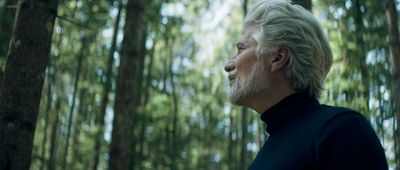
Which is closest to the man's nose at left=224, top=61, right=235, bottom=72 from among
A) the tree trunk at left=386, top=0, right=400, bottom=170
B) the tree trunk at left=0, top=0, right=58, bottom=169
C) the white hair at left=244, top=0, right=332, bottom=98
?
the white hair at left=244, top=0, right=332, bottom=98

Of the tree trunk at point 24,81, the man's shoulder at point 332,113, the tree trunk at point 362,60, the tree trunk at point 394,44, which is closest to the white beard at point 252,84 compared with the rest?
the man's shoulder at point 332,113

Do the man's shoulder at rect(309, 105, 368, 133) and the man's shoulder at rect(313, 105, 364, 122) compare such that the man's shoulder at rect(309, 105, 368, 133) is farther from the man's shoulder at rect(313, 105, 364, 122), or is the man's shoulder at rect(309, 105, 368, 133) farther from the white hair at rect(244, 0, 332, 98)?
the white hair at rect(244, 0, 332, 98)

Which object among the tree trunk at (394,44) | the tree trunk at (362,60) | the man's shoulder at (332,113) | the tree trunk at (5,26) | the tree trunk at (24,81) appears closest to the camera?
the man's shoulder at (332,113)

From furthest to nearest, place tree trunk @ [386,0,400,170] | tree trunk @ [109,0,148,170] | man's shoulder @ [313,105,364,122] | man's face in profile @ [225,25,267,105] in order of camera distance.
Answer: tree trunk @ [386,0,400,170] → tree trunk @ [109,0,148,170] → man's face in profile @ [225,25,267,105] → man's shoulder @ [313,105,364,122]

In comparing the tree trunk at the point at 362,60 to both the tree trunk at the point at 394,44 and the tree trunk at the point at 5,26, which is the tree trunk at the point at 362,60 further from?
the tree trunk at the point at 5,26

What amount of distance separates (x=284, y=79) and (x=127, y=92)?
6.95 meters

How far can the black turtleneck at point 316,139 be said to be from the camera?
5.08 ft

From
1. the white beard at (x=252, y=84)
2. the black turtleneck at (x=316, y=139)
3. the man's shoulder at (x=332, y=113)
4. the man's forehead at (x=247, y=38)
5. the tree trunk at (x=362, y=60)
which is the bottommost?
the black turtleneck at (x=316, y=139)

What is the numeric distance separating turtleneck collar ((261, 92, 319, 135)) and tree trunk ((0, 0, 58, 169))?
2511 millimetres

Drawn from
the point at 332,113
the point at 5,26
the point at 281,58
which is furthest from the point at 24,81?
the point at 5,26

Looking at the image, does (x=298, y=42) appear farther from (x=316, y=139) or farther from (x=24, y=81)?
(x=24, y=81)

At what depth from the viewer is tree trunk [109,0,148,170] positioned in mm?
8391

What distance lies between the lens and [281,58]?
201cm

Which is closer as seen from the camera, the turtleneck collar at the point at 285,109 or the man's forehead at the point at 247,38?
→ the turtleneck collar at the point at 285,109
